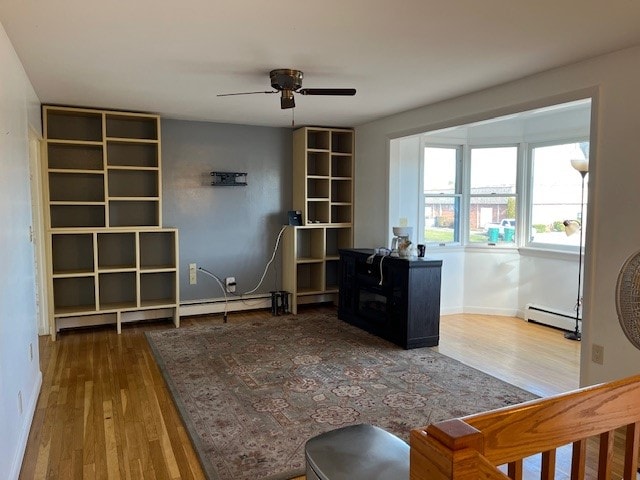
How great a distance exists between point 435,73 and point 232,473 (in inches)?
116

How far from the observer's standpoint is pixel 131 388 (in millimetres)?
3465

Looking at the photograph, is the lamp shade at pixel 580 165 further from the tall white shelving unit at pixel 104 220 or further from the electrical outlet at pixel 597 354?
the tall white shelving unit at pixel 104 220

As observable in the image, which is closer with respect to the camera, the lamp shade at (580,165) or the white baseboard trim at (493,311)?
the lamp shade at (580,165)

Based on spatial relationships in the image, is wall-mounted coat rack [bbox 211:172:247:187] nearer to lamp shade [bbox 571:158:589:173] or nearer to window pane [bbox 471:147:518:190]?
window pane [bbox 471:147:518:190]

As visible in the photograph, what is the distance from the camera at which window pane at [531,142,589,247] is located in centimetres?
510

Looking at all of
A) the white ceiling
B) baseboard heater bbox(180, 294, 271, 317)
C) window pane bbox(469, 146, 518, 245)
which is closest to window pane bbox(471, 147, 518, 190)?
window pane bbox(469, 146, 518, 245)

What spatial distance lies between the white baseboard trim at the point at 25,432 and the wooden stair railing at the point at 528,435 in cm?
218

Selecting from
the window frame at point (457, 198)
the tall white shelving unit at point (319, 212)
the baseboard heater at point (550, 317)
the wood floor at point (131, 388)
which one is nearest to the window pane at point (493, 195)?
the window frame at point (457, 198)

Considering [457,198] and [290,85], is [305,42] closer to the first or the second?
[290,85]

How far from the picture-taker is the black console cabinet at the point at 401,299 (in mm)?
4387

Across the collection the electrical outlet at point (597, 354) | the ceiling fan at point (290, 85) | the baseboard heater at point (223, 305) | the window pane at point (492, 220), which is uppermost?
the ceiling fan at point (290, 85)

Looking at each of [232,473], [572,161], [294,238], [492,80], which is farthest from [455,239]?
[232,473]

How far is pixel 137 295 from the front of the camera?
5.03 metres

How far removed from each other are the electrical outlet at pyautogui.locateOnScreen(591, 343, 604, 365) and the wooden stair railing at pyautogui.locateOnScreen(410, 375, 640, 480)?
194cm
